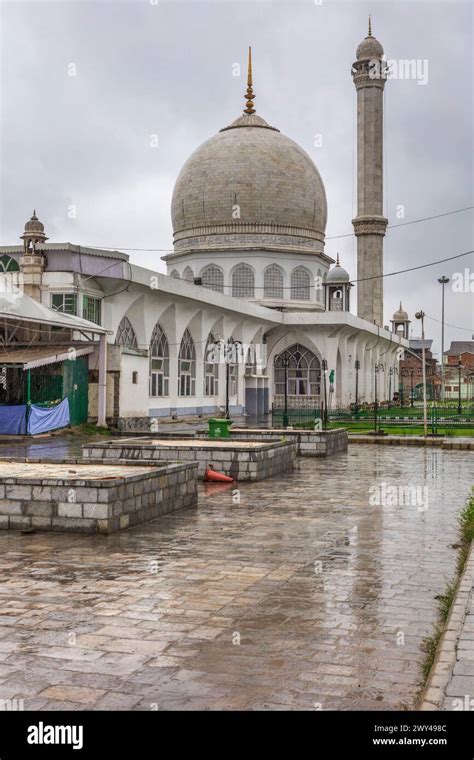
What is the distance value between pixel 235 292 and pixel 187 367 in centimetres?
1026

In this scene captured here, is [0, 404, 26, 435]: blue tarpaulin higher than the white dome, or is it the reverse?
the white dome

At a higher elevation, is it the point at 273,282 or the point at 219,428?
the point at 273,282

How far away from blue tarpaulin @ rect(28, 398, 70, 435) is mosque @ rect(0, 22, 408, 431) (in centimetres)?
118

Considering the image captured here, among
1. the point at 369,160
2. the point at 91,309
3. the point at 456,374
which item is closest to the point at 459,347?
the point at 456,374

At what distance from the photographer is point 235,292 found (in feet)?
146

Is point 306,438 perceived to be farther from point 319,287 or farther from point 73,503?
point 319,287

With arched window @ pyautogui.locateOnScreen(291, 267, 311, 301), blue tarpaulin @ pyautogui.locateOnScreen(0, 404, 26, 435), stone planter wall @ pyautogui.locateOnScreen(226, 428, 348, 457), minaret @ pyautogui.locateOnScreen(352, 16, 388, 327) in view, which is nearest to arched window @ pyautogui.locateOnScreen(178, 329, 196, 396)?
arched window @ pyautogui.locateOnScreen(291, 267, 311, 301)

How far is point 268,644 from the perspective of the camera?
16.4 feet

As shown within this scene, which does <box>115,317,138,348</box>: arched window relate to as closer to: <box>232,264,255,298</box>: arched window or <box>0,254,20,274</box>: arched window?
<box>0,254,20,274</box>: arched window

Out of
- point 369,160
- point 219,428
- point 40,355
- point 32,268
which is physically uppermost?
point 369,160

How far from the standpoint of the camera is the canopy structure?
63.7 ft
